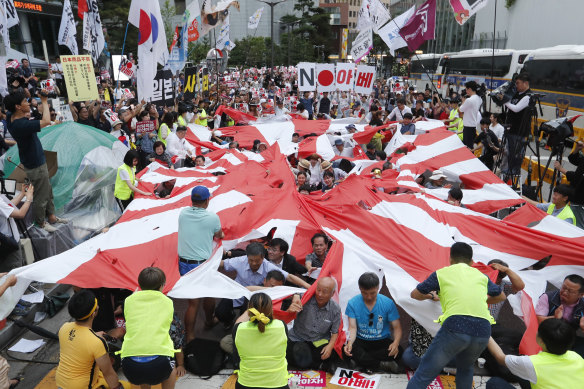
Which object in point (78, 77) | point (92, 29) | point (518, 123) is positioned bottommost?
point (518, 123)

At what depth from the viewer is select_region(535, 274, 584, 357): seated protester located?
4066 millimetres

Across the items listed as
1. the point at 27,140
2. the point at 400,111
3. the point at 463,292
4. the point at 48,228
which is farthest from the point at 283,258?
the point at 400,111

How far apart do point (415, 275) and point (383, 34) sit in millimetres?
11869

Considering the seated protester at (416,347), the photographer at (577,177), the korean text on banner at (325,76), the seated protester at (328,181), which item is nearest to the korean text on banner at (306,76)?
the korean text on banner at (325,76)

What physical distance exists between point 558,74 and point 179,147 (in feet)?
48.4

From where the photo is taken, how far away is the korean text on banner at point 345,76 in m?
13.9

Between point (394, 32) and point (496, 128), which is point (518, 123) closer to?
point (496, 128)

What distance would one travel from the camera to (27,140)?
5910mm

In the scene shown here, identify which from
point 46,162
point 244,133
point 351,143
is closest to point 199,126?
point 244,133

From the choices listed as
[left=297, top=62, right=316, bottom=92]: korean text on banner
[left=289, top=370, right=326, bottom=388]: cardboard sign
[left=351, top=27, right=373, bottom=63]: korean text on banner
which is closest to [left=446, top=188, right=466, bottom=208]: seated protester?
[left=289, top=370, right=326, bottom=388]: cardboard sign

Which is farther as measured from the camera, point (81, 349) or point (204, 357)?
point (204, 357)

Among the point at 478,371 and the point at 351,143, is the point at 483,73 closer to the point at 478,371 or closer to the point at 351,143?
the point at 351,143

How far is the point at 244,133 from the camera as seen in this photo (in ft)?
36.3

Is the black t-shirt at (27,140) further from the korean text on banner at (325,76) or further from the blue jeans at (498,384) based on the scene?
the korean text on banner at (325,76)
